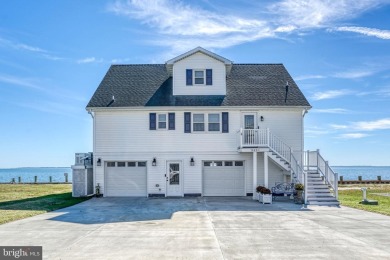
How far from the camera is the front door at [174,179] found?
22141mm

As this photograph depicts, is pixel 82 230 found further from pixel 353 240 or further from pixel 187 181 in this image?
pixel 187 181

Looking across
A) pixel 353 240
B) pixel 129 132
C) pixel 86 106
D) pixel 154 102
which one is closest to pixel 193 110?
pixel 154 102

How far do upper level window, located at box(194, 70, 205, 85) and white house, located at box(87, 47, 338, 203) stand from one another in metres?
0.33

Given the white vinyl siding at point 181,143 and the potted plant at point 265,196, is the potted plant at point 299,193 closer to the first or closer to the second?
the potted plant at point 265,196

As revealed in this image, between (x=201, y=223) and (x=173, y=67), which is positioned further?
(x=173, y=67)

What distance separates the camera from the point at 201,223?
1277cm

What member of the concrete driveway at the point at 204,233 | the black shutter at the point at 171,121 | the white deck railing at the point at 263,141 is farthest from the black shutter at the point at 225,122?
the concrete driveway at the point at 204,233

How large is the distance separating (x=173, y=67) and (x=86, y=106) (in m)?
5.64

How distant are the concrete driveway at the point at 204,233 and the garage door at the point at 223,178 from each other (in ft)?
17.6

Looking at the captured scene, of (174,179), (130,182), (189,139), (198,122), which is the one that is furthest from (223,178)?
(130,182)

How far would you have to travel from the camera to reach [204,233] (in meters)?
11.0

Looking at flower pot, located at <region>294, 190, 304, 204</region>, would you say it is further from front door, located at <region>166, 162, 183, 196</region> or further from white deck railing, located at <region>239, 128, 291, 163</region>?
front door, located at <region>166, 162, 183, 196</region>

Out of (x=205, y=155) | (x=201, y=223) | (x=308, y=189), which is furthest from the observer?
(x=205, y=155)

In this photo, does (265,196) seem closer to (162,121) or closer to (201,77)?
(162,121)
